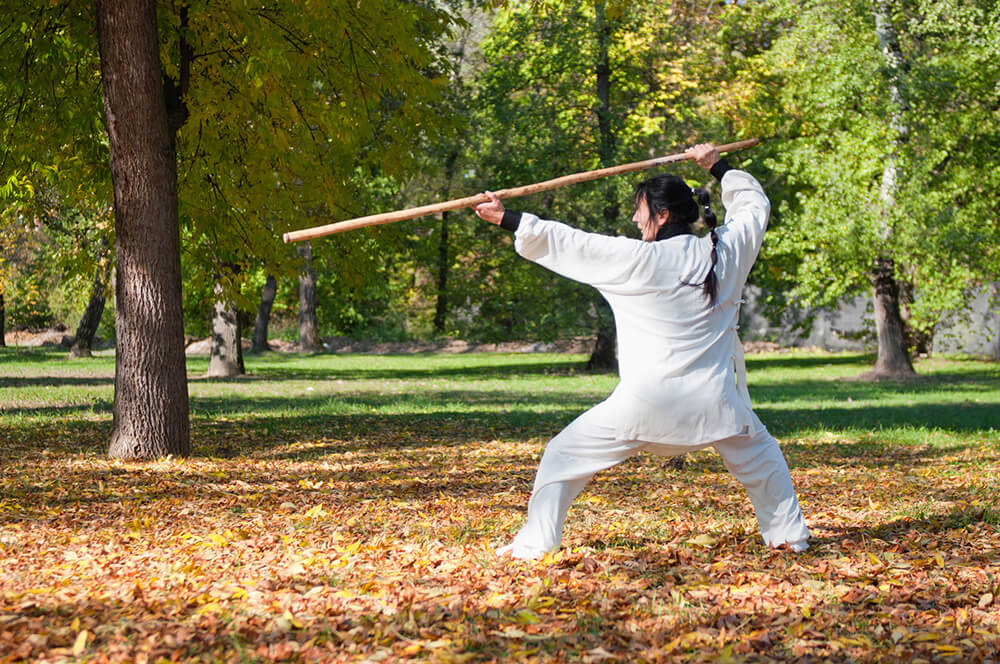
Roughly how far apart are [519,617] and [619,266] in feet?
5.82

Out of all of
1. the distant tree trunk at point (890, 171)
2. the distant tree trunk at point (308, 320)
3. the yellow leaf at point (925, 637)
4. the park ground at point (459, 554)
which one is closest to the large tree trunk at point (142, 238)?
the park ground at point (459, 554)

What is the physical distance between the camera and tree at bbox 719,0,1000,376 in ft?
68.1

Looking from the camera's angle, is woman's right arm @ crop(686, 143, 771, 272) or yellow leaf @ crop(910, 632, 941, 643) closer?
yellow leaf @ crop(910, 632, 941, 643)

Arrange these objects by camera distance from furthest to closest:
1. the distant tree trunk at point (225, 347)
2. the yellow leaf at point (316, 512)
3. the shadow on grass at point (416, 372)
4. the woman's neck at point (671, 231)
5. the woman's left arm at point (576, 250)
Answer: the shadow on grass at point (416, 372)
the distant tree trunk at point (225, 347)
the yellow leaf at point (316, 512)
the woman's neck at point (671, 231)
the woman's left arm at point (576, 250)

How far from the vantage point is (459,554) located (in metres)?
5.75

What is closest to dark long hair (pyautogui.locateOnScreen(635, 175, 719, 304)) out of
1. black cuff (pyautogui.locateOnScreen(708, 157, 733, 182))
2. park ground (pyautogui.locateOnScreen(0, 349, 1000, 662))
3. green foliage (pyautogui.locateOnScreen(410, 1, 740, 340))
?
black cuff (pyautogui.locateOnScreen(708, 157, 733, 182))

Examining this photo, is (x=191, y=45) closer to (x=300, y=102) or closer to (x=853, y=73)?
(x=300, y=102)

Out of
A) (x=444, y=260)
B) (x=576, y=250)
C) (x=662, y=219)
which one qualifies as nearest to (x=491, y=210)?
(x=576, y=250)

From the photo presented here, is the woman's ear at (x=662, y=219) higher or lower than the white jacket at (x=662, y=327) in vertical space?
higher

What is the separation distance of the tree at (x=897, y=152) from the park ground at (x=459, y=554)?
945 cm

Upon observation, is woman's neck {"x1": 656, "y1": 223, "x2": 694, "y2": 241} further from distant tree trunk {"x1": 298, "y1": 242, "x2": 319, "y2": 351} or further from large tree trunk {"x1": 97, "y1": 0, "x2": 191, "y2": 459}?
distant tree trunk {"x1": 298, "y1": 242, "x2": 319, "y2": 351}

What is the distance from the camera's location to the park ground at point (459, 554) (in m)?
4.31

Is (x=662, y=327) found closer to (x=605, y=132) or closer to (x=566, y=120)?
(x=566, y=120)

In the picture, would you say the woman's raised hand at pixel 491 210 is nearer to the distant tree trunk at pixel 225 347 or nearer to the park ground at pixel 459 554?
the park ground at pixel 459 554
